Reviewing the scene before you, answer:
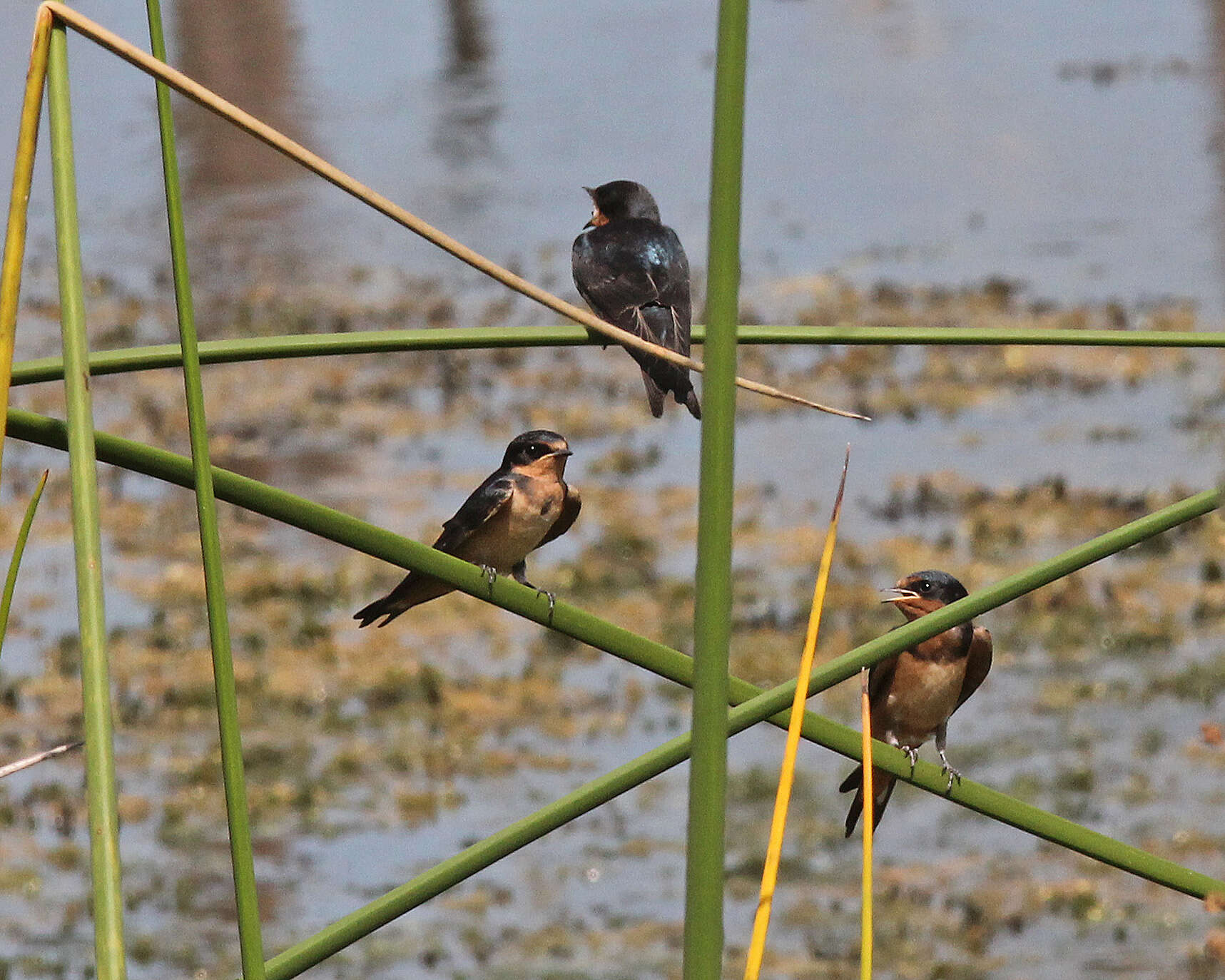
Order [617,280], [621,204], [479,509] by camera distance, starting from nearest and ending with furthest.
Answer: [479,509]
[617,280]
[621,204]

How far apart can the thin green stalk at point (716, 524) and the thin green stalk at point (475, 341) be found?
219mm

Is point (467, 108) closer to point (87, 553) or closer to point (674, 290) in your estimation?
point (674, 290)

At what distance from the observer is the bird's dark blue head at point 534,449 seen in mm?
2732

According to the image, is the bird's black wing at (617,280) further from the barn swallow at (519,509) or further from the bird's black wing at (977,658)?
the bird's black wing at (977,658)

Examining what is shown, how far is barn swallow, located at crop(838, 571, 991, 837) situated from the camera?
282 centimetres

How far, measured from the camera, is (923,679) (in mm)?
2912

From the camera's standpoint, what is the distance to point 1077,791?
21.8 ft

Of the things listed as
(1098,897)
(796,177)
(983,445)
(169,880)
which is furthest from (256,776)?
(796,177)

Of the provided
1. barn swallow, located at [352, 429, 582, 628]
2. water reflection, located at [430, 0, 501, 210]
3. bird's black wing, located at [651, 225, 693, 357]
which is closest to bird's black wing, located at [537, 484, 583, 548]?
barn swallow, located at [352, 429, 582, 628]

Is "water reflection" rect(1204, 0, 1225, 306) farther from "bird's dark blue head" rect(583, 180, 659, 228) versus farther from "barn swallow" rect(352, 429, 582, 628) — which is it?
"barn swallow" rect(352, 429, 582, 628)

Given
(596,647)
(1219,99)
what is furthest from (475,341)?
(1219,99)

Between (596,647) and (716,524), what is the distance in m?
0.30

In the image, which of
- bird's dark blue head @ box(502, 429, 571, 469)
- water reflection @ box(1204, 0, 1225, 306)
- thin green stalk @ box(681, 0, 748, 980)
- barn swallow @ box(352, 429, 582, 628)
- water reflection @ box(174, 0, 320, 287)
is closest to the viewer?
thin green stalk @ box(681, 0, 748, 980)

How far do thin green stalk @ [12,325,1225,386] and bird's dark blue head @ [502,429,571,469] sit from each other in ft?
4.16
